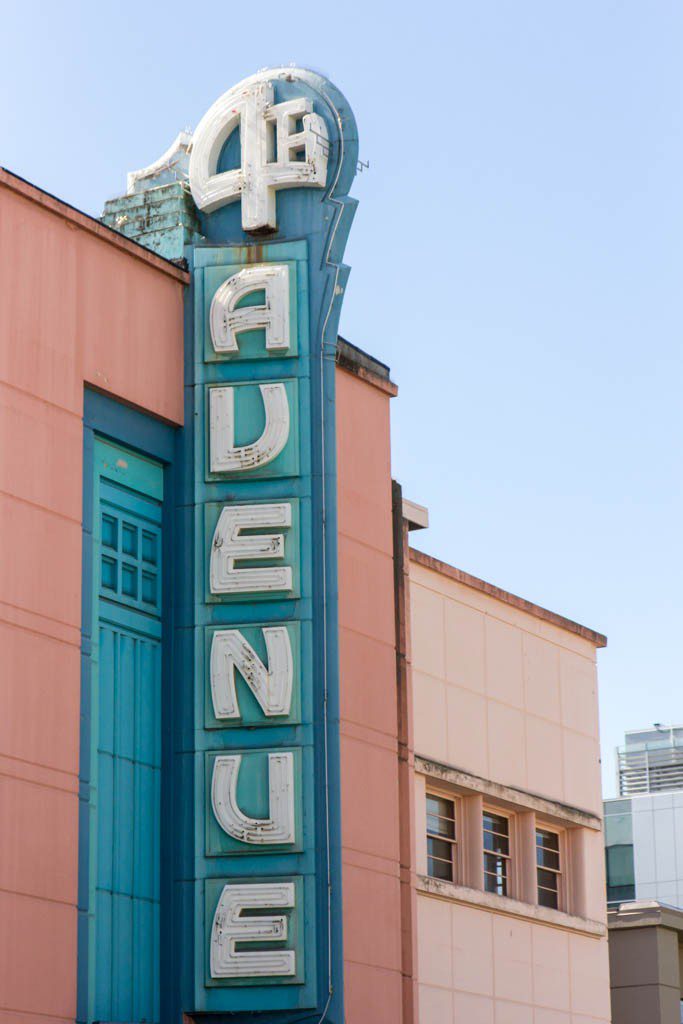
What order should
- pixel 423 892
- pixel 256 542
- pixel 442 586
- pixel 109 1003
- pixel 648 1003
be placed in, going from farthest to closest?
1. pixel 648 1003
2. pixel 442 586
3. pixel 423 892
4. pixel 256 542
5. pixel 109 1003

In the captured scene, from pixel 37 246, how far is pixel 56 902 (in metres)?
7.37

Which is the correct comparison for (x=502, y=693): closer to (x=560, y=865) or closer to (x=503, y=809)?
(x=503, y=809)

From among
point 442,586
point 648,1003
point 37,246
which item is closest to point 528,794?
point 442,586

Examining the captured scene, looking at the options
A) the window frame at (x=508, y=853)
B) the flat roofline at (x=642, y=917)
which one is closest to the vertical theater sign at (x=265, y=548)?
the window frame at (x=508, y=853)

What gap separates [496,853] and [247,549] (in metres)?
9.45

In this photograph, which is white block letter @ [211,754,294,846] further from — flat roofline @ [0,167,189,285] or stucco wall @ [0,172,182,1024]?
flat roofline @ [0,167,189,285]

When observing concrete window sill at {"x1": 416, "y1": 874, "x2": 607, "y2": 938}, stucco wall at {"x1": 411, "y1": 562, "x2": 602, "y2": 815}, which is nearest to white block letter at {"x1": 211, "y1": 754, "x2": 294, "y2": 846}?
concrete window sill at {"x1": 416, "y1": 874, "x2": 607, "y2": 938}

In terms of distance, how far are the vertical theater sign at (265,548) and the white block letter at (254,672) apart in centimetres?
2

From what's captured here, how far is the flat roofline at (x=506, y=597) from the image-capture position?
30047 millimetres

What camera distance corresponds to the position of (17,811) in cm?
2106

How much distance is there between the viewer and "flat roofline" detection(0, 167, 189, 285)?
74.8 ft

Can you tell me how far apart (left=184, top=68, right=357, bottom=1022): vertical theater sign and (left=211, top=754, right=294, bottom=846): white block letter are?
19mm

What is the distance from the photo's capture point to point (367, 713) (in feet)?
86.9

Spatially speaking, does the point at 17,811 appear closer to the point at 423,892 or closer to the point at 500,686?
the point at 423,892
